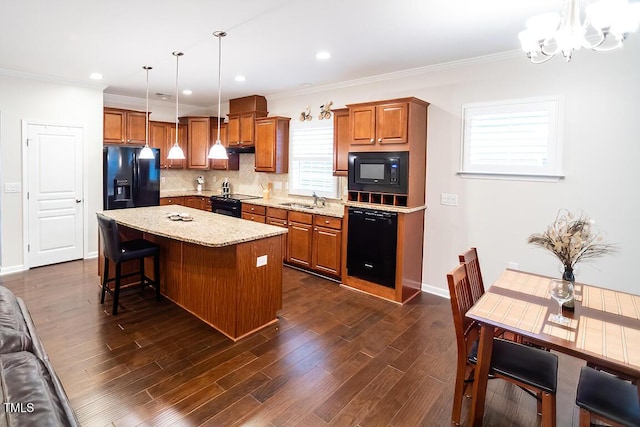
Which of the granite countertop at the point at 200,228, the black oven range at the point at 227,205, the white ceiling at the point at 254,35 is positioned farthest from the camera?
the black oven range at the point at 227,205

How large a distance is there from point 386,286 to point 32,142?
505 cm

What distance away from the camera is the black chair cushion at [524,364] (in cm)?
179

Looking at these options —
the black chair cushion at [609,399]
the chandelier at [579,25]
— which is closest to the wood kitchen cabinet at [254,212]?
the chandelier at [579,25]

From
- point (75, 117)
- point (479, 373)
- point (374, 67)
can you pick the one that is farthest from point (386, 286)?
point (75, 117)

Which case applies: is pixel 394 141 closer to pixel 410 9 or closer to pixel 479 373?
pixel 410 9

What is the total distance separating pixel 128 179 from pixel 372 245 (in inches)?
162

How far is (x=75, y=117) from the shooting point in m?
5.15

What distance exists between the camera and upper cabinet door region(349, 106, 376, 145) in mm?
4141

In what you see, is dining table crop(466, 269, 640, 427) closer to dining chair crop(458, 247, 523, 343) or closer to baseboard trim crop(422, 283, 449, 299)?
dining chair crop(458, 247, 523, 343)

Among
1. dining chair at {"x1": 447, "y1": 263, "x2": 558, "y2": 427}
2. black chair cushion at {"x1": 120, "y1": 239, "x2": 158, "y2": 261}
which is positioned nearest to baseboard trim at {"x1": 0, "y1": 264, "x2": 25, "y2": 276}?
black chair cushion at {"x1": 120, "y1": 239, "x2": 158, "y2": 261}

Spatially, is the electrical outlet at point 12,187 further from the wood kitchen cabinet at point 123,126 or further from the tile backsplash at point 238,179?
the tile backsplash at point 238,179

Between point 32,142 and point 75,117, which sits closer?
point 32,142

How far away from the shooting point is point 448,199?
13.4 feet

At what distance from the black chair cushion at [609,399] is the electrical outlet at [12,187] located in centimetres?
620
